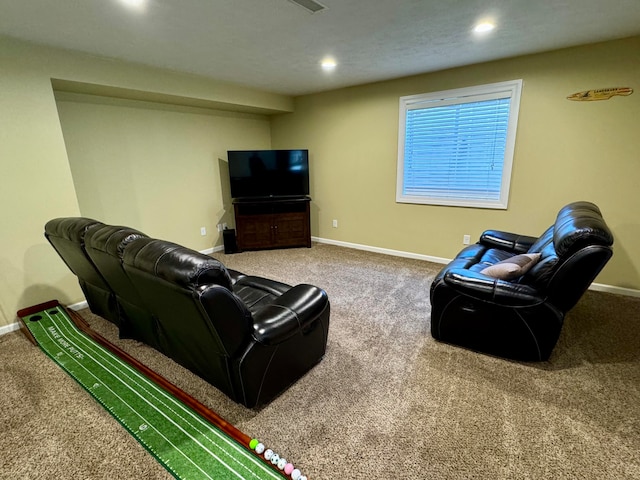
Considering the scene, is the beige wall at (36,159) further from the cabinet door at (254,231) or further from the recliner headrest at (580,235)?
the recliner headrest at (580,235)

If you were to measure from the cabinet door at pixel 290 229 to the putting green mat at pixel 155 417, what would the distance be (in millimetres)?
2917

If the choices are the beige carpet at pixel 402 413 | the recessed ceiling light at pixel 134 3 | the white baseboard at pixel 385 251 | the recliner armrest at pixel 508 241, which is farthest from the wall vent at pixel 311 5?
the white baseboard at pixel 385 251

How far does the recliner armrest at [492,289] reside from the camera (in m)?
2.02

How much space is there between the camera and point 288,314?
5.79ft

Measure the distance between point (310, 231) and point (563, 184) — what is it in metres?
3.37

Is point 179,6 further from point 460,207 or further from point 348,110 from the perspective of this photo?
point 460,207

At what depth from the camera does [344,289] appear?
3.48 metres

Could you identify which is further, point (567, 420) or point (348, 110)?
point (348, 110)

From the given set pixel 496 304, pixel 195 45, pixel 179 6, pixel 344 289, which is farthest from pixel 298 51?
pixel 496 304

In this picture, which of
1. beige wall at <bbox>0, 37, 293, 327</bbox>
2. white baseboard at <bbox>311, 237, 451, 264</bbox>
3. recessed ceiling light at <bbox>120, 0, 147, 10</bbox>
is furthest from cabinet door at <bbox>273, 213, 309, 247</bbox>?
recessed ceiling light at <bbox>120, 0, 147, 10</bbox>

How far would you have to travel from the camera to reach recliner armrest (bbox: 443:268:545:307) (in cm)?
202

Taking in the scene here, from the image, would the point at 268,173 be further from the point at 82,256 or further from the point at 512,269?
the point at 512,269

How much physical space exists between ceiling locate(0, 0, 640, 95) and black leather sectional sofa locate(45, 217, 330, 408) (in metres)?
1.46

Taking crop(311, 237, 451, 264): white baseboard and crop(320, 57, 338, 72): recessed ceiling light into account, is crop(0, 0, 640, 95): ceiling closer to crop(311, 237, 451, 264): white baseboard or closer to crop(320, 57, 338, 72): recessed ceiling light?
crop(320, 57, 338, 72): recessed ceiling light
